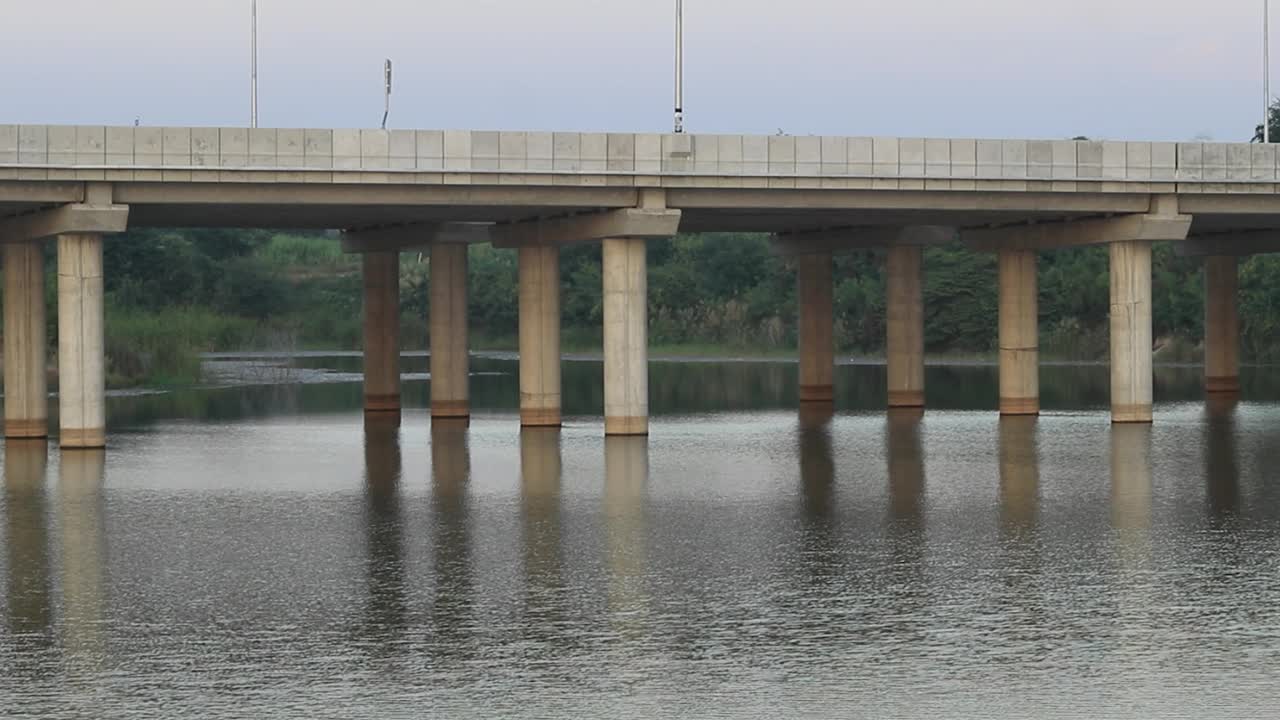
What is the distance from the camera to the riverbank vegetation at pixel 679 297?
109500 millimetres

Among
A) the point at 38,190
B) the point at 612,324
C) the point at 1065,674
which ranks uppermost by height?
the point at 38,190

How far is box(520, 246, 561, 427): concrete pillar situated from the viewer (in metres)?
53.1

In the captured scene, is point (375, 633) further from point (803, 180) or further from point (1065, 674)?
point (803, 180)

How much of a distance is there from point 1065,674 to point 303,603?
8.66m

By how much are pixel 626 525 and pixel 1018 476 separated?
35.2 feet

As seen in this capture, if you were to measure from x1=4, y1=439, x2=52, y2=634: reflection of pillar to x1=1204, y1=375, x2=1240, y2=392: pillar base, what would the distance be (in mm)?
43493

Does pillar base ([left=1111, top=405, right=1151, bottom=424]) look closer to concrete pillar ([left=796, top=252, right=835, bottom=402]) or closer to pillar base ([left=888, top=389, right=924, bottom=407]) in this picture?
pillar base ([left=888, top=389, right=924, bottom=407])

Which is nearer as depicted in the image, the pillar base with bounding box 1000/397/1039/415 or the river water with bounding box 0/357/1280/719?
the river water with bounding box 0/357/1280/719

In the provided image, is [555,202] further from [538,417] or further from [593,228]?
[538,417]

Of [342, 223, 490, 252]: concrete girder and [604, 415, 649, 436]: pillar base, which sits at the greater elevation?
[342, 223, 490, 252]: concrete girder

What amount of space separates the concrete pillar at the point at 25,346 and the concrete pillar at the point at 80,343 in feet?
12.7

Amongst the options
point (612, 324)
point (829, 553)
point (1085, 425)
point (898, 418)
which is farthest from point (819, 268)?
point (829, 553)

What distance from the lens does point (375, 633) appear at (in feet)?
66.8

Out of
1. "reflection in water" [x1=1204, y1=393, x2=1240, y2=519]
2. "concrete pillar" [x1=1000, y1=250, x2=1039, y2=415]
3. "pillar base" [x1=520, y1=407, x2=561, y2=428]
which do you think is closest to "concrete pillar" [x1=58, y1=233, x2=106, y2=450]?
"pillar base" [x1=520, y1=407, x2=561, y2=428]
